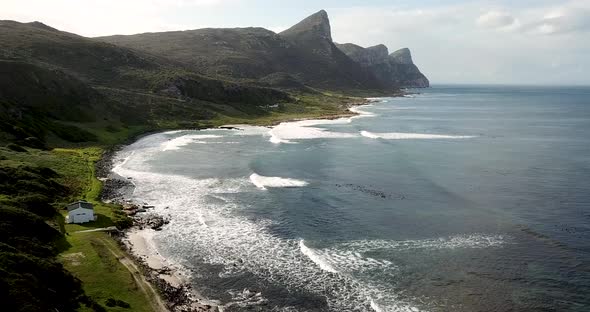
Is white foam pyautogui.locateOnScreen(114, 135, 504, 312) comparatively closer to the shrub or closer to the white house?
the white house

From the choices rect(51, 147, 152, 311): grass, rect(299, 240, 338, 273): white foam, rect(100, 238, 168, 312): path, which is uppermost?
rect(51, 147, 152, 311): grass

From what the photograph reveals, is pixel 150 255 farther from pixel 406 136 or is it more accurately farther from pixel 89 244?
pixel 406 136

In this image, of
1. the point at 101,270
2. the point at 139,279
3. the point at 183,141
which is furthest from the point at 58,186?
the point at 183,141

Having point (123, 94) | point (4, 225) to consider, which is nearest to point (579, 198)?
point (4, 225)

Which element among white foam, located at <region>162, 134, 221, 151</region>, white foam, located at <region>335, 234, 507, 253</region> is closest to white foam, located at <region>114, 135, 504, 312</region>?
white foam, located at <region>335, 234, 507, 253</region>

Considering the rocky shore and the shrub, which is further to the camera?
the shrub

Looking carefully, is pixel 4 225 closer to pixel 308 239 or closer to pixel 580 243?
pixel 308 239
